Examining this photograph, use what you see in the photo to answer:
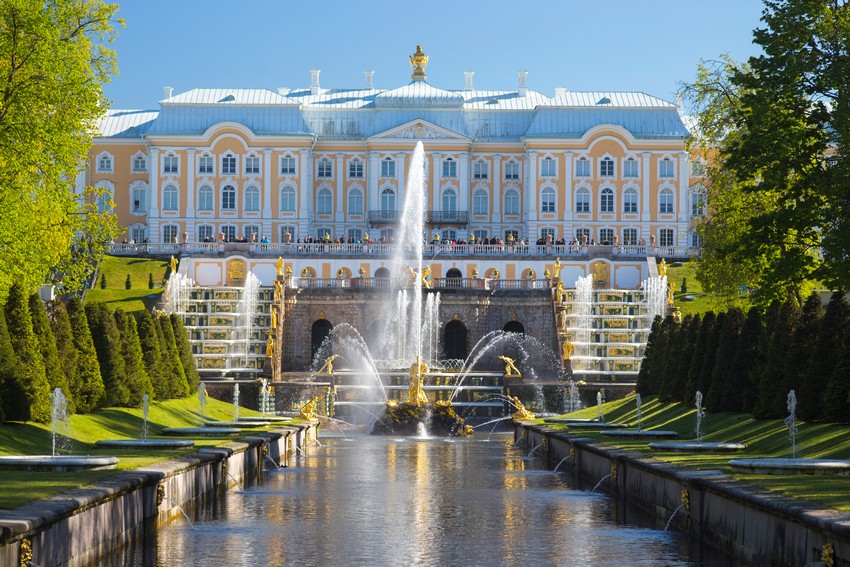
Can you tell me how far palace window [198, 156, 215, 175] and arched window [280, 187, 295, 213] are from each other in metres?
4.69

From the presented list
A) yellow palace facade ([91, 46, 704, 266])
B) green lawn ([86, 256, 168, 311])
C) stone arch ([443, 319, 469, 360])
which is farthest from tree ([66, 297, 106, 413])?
yellow palace facade ([91, 46, 704, 266])

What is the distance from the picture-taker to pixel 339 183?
95312mm

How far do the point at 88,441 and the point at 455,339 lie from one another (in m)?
42.3

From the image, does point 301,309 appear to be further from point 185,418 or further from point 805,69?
point 805,69

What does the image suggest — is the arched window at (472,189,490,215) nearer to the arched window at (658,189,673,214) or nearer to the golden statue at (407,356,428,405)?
the arched window at (658,189,673,214)

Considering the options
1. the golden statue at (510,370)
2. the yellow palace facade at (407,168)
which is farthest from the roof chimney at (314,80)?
the golden statue at (510,370)

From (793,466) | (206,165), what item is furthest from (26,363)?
(206,165)

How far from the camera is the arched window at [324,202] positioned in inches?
3748

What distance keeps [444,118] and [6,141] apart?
6485 cm

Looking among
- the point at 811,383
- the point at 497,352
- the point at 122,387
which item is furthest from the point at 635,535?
the point at 497,352

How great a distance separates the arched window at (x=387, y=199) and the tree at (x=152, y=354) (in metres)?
57.8

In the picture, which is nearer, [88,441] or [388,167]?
[88,441]

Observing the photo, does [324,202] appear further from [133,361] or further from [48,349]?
[48,349]

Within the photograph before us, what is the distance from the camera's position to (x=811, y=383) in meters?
22.9
